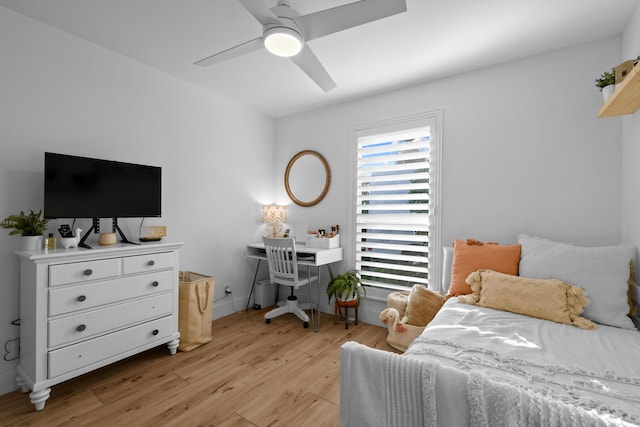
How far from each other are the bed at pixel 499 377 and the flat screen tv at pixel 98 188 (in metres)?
2.25

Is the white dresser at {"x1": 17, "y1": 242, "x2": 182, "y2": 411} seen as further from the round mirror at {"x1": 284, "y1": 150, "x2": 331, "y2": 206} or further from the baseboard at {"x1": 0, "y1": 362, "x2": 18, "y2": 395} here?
the round mirror at {"x1": 284, "y1": 150, "x2": 331, "y2": 206}

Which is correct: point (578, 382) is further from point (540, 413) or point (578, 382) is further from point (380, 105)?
point (380, 105)

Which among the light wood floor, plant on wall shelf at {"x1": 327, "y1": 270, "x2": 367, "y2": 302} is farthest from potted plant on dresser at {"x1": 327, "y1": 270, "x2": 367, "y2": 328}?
the light wood floor

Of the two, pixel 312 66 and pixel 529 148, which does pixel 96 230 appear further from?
pixel 529 148

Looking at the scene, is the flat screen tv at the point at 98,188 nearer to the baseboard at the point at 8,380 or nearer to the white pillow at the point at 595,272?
the baseboard at the point at 8,380

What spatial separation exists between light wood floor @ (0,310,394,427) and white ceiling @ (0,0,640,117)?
255 centimetres

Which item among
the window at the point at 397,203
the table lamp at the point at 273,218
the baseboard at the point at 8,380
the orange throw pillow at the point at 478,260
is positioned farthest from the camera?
the table lamp at the point at 273,218

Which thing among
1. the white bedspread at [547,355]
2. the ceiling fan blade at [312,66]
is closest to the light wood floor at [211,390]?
the white bedspread at [547,355]

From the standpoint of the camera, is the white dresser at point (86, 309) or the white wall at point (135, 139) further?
the white wall at point (135, 139)

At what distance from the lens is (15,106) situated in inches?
81.0

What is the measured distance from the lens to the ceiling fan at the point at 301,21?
57.2 inches

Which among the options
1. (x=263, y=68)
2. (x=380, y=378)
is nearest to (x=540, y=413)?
(x=380, y=378)

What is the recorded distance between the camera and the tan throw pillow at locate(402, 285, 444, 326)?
256 cm

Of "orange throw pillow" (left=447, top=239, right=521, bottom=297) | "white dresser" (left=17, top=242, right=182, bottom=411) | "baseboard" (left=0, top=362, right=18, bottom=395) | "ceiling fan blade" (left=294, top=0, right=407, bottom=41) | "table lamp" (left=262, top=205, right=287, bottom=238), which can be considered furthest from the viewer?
"table lamp" (left=262, top=205, right=287, bottom=238)
